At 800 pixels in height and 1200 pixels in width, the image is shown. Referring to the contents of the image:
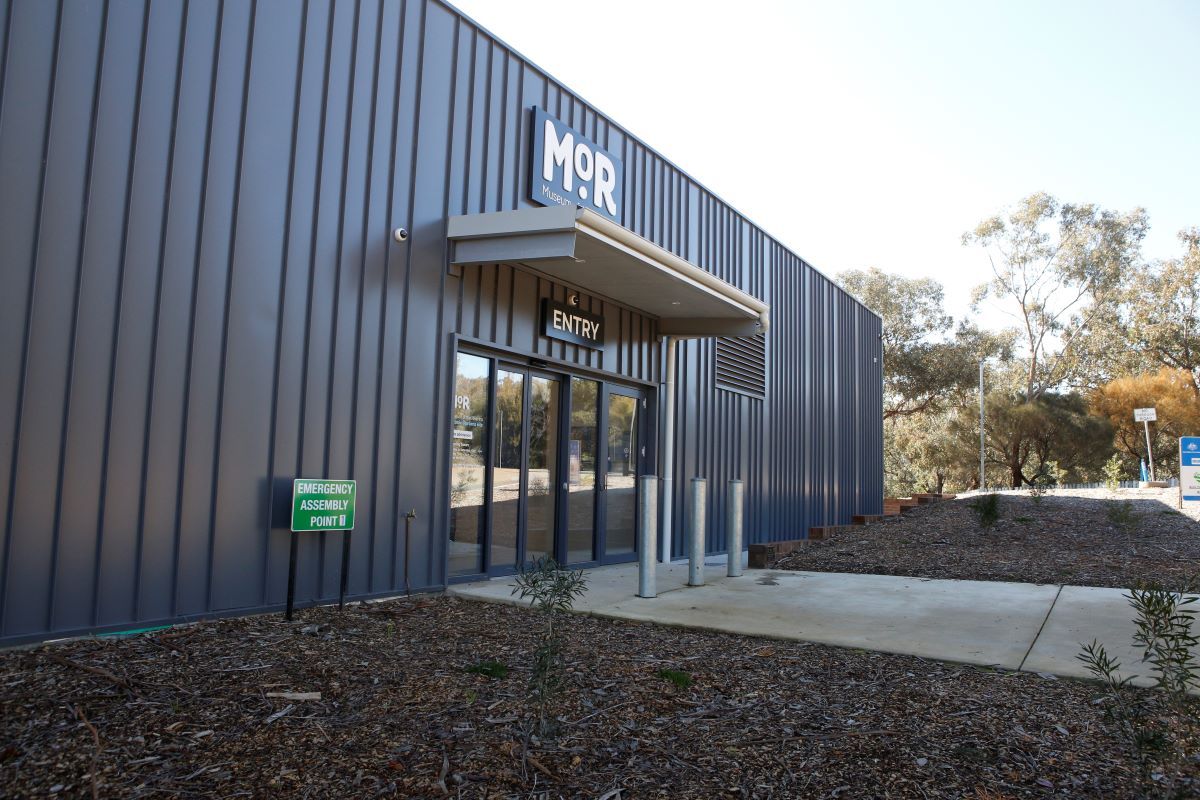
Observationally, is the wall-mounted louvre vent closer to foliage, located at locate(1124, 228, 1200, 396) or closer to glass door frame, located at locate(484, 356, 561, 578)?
glass door frame, located at locate(484, 356, 561, 578)

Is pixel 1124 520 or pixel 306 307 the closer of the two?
pixel 306 307

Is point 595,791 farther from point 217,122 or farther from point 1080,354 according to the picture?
point 1080,354

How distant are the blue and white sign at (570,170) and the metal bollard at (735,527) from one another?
3.46 metres

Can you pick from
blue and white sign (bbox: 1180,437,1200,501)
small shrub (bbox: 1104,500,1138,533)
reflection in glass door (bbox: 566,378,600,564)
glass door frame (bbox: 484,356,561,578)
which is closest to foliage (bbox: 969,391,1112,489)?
blue and white sign (bbox: 1180,437,1200,501)

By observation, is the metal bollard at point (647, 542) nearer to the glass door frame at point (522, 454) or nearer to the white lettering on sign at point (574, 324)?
the glass door frame at point (522, 454)

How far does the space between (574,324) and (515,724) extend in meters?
5.81

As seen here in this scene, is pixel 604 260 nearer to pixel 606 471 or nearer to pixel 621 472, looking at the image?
pixel 606 471

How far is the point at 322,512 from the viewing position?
6.04 metres

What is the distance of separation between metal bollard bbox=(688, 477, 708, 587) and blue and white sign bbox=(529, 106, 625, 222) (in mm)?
3105

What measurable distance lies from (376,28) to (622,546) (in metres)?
6.42

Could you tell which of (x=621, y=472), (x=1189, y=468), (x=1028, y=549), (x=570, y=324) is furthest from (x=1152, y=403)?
(x=570, y=324)

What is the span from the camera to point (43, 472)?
4.76 meters

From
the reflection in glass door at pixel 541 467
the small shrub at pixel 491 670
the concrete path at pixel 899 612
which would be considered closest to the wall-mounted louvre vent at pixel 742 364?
the reflection in glass door at pixel 541 467

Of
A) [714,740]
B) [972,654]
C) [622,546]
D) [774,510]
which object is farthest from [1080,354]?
[714,740]
